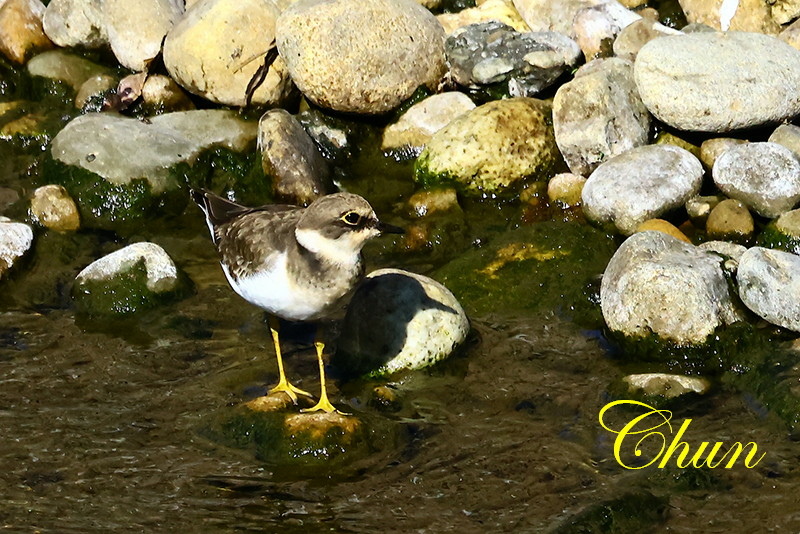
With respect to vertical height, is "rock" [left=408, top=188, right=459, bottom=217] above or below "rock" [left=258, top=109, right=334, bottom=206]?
below

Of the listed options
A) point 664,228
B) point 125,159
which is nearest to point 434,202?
point 664,228

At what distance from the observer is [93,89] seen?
40.9 ft

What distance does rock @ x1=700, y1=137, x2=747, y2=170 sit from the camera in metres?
9.98

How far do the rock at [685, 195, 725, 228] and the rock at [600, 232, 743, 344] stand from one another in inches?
41.4

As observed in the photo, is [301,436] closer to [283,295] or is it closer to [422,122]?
[283,295]

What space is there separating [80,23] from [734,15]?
723 centimetres

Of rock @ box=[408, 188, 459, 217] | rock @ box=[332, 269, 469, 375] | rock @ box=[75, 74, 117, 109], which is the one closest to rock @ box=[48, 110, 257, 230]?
rock @ box=[75, 74, 117, 109]

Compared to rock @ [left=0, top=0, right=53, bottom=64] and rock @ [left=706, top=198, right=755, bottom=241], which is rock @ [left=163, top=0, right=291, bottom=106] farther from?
rock @ [left=706, top=198, right=755, bottom=241]

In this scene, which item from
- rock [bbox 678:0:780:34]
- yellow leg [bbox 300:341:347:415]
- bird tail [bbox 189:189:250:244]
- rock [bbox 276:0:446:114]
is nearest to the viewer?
yellow leg [bbox 300:341:347:415]

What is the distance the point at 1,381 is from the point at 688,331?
5.02m

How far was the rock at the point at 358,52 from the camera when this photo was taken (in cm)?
1102

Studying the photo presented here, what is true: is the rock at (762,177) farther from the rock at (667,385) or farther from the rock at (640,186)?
the rock at (667,385)

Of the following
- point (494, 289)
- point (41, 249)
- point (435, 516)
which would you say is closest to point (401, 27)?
point (494, 289)

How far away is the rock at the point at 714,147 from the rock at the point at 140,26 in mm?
5923
